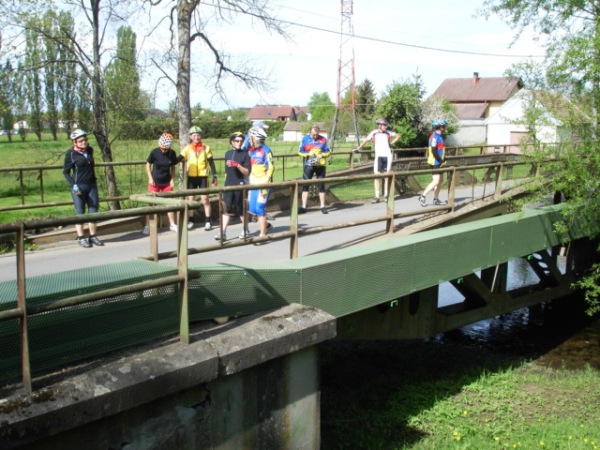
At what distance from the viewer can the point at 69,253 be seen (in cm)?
889

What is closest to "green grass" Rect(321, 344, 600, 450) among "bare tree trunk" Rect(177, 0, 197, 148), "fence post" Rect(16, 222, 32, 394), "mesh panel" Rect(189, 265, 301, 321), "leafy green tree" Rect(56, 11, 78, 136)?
"mesh panel" Rect(189, 265, 301, 321)

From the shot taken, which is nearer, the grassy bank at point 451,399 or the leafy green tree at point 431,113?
the grassy bank at point 451,399

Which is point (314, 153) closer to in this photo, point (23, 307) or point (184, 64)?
point (184, 64)

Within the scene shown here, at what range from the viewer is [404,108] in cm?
4738

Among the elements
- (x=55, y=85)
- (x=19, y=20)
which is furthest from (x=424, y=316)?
(x=55, y=85)

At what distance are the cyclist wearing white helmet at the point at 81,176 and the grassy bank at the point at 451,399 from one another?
409 centimetres

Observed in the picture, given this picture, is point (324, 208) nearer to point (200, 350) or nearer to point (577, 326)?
point (577, 326)

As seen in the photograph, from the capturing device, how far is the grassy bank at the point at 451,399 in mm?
7988

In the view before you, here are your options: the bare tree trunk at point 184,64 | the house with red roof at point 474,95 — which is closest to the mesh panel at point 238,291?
the bare tree trunk at point 184,64

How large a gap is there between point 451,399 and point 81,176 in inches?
238

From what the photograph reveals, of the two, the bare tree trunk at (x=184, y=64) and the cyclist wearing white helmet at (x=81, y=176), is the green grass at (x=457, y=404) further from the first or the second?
the bare tree trunk at (x=184, y=64)

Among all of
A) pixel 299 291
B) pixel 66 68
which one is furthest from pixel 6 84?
pixel 299 291

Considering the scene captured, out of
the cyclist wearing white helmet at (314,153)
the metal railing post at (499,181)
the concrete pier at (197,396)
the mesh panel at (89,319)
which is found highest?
the cyclist wearing white helmet at (314,153)

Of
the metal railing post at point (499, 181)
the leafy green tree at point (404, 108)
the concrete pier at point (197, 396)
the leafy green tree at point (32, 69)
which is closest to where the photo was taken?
the concrete pier at point (197, 396)
